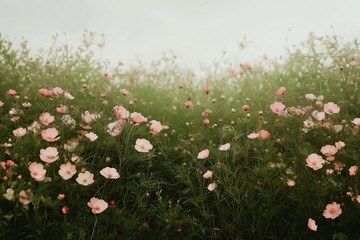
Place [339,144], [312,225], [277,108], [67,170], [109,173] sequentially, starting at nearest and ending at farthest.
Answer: [312,225]
[67,170]
[109,173]
[339,144]
[277,108]

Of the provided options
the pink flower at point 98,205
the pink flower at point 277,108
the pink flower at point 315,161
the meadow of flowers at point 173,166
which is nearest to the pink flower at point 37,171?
the meadow of flowers at point 173,166

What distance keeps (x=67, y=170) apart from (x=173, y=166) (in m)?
0.73

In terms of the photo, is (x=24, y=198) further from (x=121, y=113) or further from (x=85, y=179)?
(x=121, y=113)

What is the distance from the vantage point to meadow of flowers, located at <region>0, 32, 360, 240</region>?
2.06 m

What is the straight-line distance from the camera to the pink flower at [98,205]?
6.67 feet

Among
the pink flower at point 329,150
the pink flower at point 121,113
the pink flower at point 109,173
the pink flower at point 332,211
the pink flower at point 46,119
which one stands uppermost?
the pink flower at point 46,119

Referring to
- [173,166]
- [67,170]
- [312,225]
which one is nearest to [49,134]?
[67,170]

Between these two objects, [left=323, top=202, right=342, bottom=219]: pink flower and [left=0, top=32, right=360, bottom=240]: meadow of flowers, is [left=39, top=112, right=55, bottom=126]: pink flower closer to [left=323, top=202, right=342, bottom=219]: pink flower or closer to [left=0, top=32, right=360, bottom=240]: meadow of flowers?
[left=0, top=32, right=360, bottom=240]: meadow of flowers

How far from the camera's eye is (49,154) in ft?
7.11

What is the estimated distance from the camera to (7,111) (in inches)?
112

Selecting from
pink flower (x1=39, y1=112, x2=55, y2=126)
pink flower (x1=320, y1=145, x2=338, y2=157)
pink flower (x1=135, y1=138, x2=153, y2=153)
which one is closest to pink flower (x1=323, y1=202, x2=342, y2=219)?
pink flower (x1=320, y1=145, x2=338, y2=157)

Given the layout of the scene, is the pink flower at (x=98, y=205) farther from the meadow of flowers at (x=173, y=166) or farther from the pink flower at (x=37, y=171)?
the pink flower at (x=37, y=171)

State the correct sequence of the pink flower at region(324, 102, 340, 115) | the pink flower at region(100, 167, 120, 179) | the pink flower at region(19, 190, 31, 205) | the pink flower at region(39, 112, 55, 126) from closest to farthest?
the pink flower at region(19, 190, 31, 205) < the pink flower at region(100, 167, 120, 179) < the pink flower at region(39, 112, 55, 126) < the pink flower at region(324, 102, 340, 115)

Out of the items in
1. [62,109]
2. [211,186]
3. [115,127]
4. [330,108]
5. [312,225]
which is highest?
[62,109]
